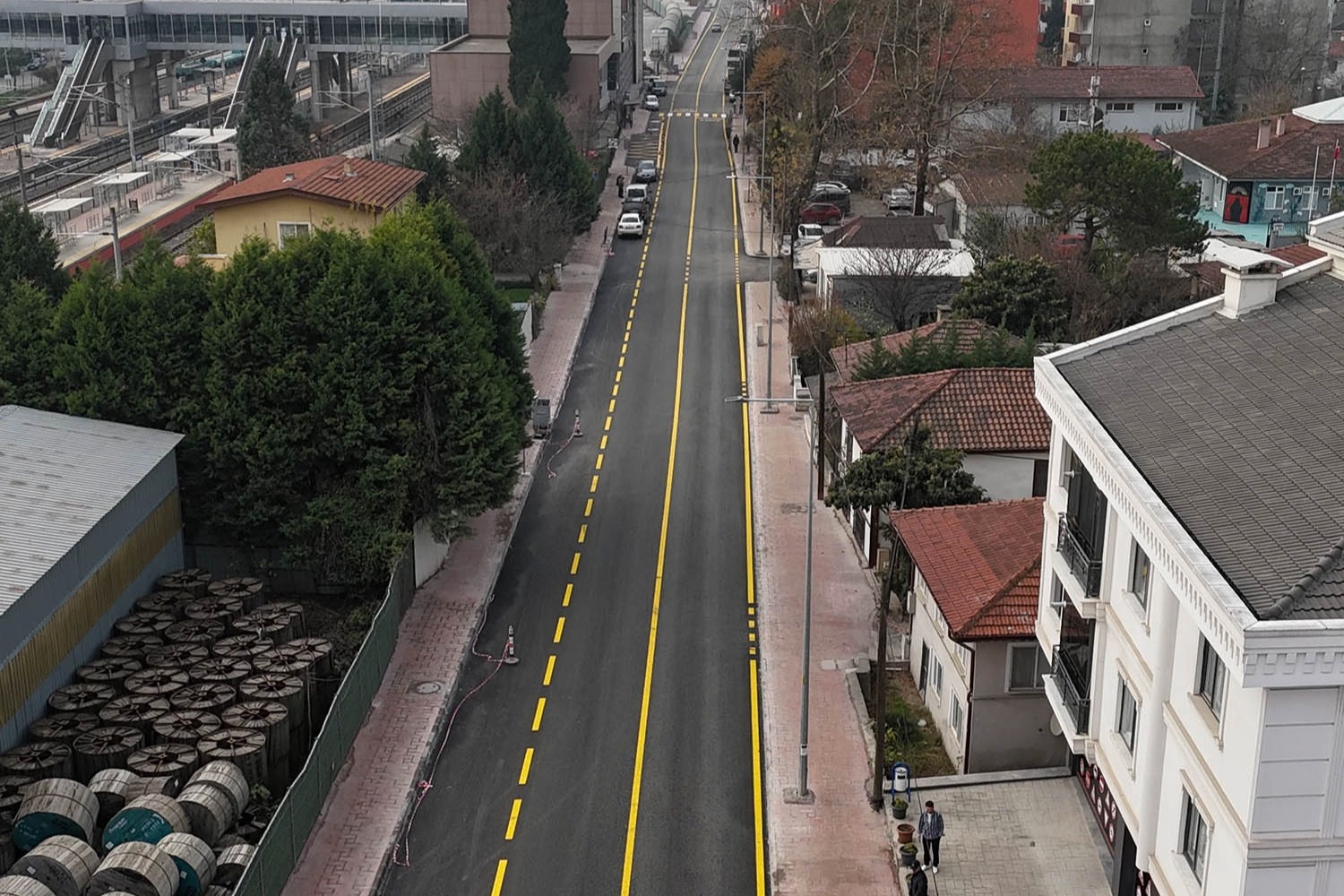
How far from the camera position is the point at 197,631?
3609 cm

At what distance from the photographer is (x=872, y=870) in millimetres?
29797

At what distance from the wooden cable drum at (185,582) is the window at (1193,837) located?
23954mm

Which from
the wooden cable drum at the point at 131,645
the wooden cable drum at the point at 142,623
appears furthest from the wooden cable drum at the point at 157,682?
the wooden cable drum at the point at 142,623

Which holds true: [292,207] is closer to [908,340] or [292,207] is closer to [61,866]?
[908,340]

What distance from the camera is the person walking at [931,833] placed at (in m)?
28.9

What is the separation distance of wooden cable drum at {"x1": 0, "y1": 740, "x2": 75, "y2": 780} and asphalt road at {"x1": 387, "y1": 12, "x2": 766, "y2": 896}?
6619 mm

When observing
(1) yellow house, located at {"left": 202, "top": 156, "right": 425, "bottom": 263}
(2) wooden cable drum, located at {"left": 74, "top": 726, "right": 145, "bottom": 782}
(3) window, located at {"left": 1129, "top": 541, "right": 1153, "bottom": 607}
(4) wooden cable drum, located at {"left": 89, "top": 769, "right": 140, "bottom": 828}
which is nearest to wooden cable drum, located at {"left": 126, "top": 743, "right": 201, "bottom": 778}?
(2) wooden cable drum, located at {"left": 74, "top": 726, "right": 145, "bottom": 782}

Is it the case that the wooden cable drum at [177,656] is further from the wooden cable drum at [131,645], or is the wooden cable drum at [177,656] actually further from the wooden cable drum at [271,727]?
the wooden cable drum at [271,727]

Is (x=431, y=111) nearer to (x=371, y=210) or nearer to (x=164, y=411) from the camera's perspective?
(x=371, y=210)

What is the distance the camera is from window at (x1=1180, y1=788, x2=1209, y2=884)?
2283 cm

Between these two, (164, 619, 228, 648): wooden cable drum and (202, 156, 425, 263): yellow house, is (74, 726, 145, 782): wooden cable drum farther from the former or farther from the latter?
(202, 156, 425, 263): yellow house

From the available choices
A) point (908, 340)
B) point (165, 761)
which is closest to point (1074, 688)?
point (165, 761)

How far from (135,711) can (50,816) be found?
4318mm

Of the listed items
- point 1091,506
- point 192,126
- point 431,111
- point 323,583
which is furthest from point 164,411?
point 192,126
